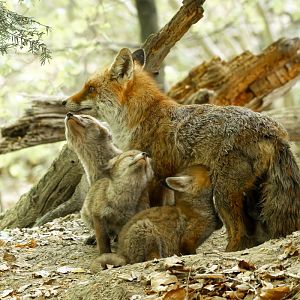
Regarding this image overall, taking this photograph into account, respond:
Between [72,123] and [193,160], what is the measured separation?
60.0 inches

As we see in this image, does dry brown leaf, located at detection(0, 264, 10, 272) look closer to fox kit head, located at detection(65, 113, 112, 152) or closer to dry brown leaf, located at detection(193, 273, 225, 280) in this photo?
fox kit head, located at detection(65, 113, 112, 152)

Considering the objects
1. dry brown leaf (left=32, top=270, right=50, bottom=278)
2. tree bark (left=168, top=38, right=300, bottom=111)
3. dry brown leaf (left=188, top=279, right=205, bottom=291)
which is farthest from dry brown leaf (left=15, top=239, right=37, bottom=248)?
tree bark (left=168, top=38, right=300, bottom=111)

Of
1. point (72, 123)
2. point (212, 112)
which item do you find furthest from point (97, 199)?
point (212, 112)

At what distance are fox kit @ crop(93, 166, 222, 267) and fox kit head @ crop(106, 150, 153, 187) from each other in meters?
0.30

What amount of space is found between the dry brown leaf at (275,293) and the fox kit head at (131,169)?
250 cm

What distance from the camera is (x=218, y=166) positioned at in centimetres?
700

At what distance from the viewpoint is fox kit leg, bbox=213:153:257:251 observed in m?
6.91

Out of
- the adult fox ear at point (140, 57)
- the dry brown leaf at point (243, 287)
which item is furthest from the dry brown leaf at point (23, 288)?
the adult fox ear at point (140, 57)

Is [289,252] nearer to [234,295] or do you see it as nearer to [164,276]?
[234,295]

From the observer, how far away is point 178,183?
274 inches

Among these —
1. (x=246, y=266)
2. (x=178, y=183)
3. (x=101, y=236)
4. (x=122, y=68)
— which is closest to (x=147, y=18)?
(x=122, y=68)

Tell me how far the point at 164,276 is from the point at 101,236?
160 centimetres

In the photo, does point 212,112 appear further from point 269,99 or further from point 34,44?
point 269,99

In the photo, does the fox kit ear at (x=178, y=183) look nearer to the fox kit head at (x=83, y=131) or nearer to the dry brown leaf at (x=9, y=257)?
the fox kit head at (x=83, y=131)
